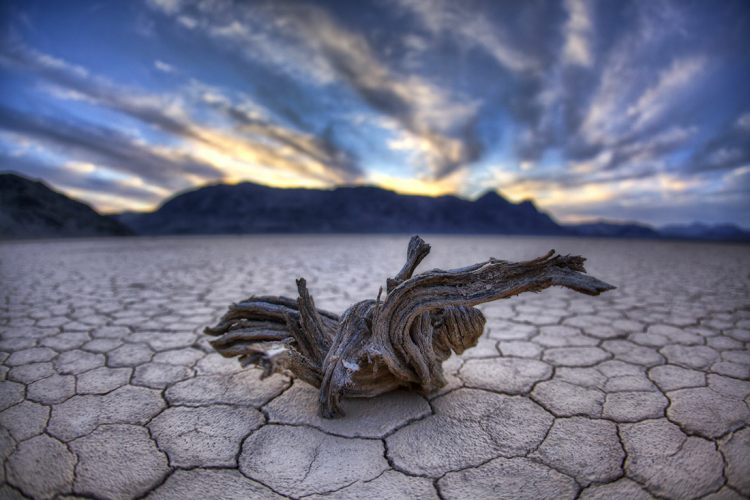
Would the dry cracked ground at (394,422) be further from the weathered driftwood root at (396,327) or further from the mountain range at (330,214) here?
the mountain range at (330,214)

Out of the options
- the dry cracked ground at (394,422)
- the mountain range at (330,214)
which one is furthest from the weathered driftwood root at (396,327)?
the mountain range at (330,214)

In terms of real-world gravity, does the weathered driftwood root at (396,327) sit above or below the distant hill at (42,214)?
below

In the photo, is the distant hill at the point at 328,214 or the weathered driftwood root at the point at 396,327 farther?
the distant hill at the point at 328,214

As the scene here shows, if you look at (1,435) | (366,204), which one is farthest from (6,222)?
(366,204)

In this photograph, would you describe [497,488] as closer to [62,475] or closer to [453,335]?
[453,335]

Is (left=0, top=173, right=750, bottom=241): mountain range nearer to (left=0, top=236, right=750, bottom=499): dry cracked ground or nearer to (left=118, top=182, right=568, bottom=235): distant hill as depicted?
(left=118, top=182, right=568, bottom=235): distant hill

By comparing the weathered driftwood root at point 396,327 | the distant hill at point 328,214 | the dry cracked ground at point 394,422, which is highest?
the distant hill at point 328,214

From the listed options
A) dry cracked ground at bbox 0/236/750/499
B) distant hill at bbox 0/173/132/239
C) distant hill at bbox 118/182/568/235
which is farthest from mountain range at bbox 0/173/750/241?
dry cracked ground at bbox 0/236/750/499
